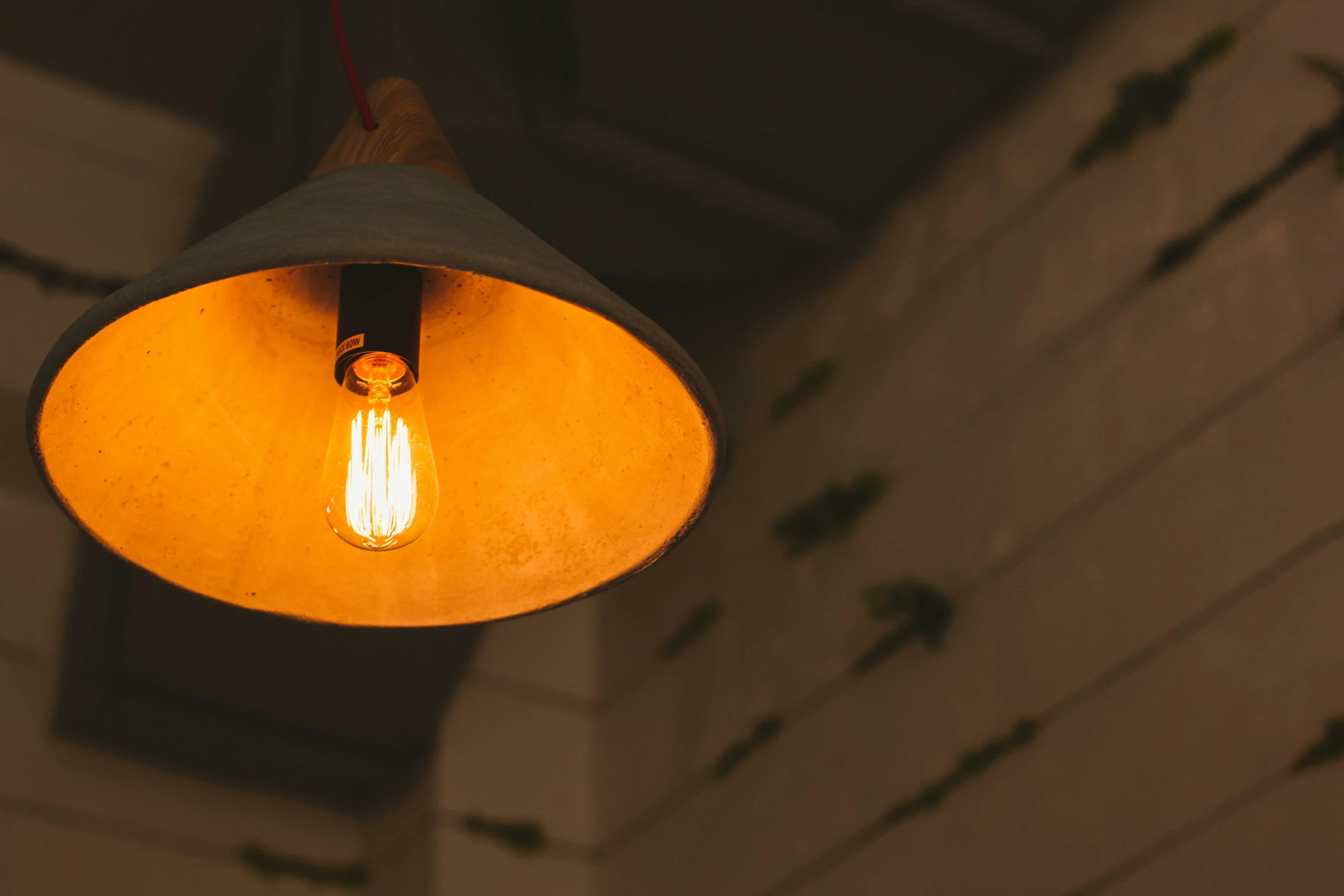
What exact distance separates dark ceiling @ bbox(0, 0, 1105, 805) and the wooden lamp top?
1426 millimetres

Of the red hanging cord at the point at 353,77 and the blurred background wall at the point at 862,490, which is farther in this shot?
the blurred background wall at the point at 862,490

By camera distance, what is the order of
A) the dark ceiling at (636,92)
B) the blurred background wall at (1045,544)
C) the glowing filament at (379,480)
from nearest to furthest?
the glowing filament at (379,480) → the blurred background wall at (1045,544) → the dark ceiling at (636,92)

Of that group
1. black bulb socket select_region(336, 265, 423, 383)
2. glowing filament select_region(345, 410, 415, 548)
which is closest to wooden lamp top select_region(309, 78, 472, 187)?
black bulb socket select_region(336, 265, 423, 383)

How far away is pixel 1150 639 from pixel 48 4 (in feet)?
9.30

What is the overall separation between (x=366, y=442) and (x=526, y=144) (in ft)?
6.51

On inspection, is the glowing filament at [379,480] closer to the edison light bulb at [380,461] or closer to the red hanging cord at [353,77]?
the edison light bulb at [380,461]

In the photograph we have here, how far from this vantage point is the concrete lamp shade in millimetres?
1443

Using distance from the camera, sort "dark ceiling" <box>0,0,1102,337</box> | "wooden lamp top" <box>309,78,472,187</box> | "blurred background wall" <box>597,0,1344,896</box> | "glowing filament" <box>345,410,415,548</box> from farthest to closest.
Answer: "dark ceiling" <box>0,0,1102,337</box> < "blurred background wall" <box>597,0,1344,896</box> < "wooden lamp top" <box>309,78,472,187</box> < "glowing filament" <box>345,410,415,548</box>

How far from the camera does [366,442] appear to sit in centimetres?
145

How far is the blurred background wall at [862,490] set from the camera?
8.46 feet

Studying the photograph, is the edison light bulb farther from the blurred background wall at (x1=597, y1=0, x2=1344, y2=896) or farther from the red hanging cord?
the blurred background wall at (x1=597, y1=0, x2=1344, y2=896)

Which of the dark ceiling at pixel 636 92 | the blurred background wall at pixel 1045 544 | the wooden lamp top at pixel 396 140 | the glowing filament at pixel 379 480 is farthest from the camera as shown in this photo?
the dark ceiling at pixel 636 92

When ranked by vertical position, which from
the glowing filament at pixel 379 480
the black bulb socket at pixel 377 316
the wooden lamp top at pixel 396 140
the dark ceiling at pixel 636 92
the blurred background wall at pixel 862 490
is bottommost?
the glowing filament at pixel 379 480

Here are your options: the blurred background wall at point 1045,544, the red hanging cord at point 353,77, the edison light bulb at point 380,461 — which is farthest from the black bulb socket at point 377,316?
the blurred background wall at point 1045,544
